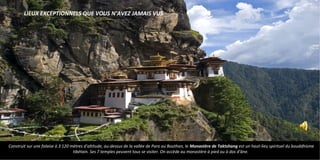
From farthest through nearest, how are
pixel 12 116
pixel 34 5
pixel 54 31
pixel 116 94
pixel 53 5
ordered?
1. pixel 53 5
2. pixel 34 5
3. pixel 54 31
4. pixel 116 94
5. pixel 12 116

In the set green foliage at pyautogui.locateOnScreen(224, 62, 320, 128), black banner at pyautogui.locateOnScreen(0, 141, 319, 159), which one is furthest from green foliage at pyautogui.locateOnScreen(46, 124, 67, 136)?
green foliage at pyautogui.locateOnScreen(224, 62, 320, 128)

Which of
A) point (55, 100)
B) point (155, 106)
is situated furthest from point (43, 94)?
point (155, 106)

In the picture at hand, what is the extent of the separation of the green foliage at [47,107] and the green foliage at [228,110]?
36.4 feet

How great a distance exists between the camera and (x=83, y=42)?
27234 millimetres

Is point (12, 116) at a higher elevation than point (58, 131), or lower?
higher

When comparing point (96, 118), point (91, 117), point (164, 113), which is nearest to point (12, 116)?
point (91, 117)

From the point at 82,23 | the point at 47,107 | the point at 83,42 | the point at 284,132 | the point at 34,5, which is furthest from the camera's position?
the point at 284,132

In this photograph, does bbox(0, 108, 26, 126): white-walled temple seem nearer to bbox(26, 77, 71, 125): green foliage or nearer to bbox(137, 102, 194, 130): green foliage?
bbox(26, 77, 71, 125): green foliage

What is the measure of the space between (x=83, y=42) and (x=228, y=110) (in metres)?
13.2

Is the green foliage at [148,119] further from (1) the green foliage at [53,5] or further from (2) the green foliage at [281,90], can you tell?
(2) the green foliage at [281,90]

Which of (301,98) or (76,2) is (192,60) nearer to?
(76,2)

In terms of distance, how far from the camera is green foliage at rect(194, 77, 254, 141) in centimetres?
2381

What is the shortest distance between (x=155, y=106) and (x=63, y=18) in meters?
10.9

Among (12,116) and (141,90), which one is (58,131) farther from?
(141,90)
